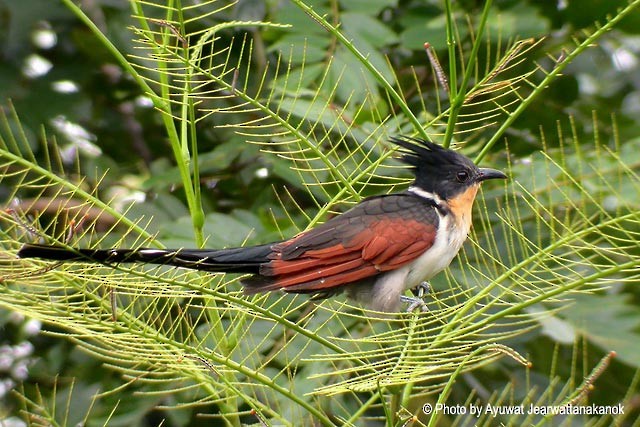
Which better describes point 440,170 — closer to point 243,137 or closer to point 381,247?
point 381,247

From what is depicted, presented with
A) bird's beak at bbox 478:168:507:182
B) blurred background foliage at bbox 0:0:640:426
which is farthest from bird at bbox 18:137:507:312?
blurred background foliage at bbox 0:0:640:426

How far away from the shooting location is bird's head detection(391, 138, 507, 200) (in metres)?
2.85

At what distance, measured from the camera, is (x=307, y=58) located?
3.13 meters

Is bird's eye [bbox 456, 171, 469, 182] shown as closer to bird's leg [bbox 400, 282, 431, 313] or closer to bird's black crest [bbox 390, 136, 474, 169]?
bird's black crest [bbox 390, 136, 474, 169]

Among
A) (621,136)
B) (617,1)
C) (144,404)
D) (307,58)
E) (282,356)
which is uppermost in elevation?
(617,1)

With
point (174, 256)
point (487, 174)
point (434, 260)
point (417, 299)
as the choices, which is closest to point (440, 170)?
point (487, 174)

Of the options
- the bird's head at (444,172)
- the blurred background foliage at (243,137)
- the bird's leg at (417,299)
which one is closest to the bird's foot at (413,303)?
the bird's leg at (417,299)

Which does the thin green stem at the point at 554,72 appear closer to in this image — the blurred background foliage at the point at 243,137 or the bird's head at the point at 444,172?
the bird's head at the point at 444,172

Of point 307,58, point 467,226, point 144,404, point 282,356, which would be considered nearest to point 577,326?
point 467,226

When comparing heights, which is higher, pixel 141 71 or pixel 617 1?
pixel 617 1

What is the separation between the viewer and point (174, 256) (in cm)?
195

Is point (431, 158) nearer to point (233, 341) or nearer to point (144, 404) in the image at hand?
point (233, 341)

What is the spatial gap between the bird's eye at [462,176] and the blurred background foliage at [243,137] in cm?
14

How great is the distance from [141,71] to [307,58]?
1023mm
